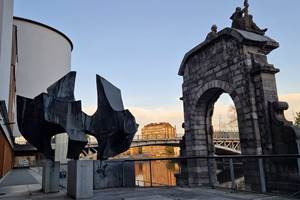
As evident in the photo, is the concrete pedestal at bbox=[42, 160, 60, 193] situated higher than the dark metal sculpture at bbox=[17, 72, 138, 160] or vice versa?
the dark metal sculpture at bbox=[17, 72, 138, 160]

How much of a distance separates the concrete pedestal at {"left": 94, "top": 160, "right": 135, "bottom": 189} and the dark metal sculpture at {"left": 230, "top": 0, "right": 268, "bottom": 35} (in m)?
7.51

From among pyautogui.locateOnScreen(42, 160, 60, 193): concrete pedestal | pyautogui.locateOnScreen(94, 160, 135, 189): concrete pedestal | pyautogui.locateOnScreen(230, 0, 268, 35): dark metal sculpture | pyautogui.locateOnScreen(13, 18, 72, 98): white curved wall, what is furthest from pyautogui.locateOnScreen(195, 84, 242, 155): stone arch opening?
pyautogui.locateOnScreen(13, 18, 72, 98): white curved wall

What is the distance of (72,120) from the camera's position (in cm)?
727

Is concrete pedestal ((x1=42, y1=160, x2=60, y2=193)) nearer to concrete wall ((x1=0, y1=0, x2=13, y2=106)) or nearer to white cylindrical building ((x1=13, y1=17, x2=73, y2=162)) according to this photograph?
concrete wall ((x1=0, y1=0, x2=13, y2=106))

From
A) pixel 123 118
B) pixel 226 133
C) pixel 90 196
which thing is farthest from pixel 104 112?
pixel 226 133

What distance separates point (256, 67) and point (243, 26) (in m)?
2.55

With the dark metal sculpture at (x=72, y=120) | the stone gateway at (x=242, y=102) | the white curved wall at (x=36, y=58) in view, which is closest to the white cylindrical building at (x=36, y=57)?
the white curved wall at (x=36, y=58)

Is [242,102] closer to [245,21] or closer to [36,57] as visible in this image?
[245,21]

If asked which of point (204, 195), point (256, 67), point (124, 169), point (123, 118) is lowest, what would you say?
point (204, 195)

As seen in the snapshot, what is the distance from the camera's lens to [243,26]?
1128 centimetres

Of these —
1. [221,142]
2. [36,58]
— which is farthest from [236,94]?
[36,58]

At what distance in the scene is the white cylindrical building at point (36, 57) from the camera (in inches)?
1492

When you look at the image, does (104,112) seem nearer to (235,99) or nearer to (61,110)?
(61,110)

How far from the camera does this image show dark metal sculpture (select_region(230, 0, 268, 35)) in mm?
11281
